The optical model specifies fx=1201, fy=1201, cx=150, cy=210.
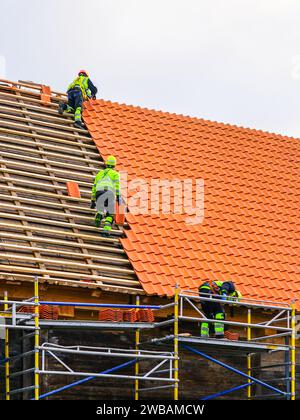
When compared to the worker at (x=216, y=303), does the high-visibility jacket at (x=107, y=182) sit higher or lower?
higher

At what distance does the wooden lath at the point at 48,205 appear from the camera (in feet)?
→ 66.0

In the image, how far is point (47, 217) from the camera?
21.5 m

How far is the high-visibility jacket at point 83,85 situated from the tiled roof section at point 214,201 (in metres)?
0.31

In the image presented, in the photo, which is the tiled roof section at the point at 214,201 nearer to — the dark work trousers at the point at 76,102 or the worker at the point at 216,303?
the dark work trousers at the point at 76,102

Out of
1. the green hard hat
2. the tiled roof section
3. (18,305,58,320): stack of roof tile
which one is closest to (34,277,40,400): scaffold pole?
(18,305,58,320): stack of roof tile

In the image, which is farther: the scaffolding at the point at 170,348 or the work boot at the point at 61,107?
the work boot at the point at 61,107

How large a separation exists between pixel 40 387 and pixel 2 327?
1.50 meters

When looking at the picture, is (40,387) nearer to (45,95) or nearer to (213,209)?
(213,209)

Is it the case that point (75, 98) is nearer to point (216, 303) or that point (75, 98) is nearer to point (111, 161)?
point (111, 161)

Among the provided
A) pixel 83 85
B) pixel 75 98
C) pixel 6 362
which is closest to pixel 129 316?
pixel 6 362

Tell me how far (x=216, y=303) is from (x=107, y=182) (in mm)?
3266

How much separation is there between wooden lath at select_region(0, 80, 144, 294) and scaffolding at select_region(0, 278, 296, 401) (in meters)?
0.75

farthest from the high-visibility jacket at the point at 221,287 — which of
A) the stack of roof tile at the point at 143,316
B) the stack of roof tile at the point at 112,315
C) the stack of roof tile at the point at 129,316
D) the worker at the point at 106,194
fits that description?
the worker at the point at 106,194
